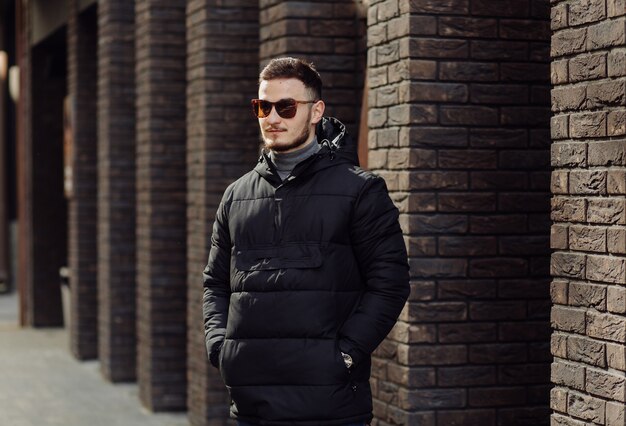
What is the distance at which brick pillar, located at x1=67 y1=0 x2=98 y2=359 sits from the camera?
1385 cm

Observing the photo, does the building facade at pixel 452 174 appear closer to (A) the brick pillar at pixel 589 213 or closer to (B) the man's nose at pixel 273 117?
(A) the brick pillar at pixel 589 213

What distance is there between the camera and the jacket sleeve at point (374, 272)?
420 cm

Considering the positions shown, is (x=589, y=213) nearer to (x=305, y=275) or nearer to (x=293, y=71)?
(x=305, y=275)

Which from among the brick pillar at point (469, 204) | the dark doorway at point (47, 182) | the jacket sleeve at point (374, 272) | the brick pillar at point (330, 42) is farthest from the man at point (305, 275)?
the dark doorway at point (47, 182)

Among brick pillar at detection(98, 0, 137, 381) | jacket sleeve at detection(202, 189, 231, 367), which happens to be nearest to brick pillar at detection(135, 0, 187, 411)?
brick pillar at detection(98, 0, 137, 381)

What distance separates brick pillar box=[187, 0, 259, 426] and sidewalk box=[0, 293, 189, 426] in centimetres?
101

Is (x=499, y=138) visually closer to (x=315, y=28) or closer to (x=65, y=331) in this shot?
(x=315, y=28)

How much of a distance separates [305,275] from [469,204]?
170 centimetres

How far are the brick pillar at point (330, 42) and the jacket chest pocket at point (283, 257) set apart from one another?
2.91 metres

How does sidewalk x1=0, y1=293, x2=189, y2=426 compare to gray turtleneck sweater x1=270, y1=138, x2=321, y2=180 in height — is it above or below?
Result: below

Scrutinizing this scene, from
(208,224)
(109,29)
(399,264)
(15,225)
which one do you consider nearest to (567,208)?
(399,264)

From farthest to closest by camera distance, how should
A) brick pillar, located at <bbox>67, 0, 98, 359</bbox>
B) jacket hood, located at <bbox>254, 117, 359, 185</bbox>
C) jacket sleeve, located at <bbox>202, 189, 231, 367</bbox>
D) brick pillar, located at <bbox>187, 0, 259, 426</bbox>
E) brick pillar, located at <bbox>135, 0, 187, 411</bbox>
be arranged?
brick pillar, located at <bbox>67, 0, 98, 359</bbox> < brick pillar, located at <bbox>135, 0, 187, 411</bbox> < brick pillar, located at <bbox>187, 0, 259, 426</bbox> < jacket sleeve, located at <bbox>202, 189, 231, 367</bbox> < jacket hood, located at <bbox>254, 117, 359, 185</bbox>

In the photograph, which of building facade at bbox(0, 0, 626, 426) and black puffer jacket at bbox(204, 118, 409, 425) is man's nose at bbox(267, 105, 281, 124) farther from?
building facade at bbox(0, 0, 626, 426)

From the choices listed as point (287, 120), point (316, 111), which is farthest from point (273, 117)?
point (316, 111)
